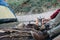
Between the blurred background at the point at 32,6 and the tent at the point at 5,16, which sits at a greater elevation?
the tent at the point at 5,16

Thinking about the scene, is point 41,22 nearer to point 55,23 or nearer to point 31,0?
point 55,23

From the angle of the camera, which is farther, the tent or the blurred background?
the blurred background

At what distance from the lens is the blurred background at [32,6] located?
12.2 m

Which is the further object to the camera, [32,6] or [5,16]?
[32,6]

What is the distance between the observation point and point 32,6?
1285 centimetres

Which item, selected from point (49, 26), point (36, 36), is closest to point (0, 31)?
point (36, 36)

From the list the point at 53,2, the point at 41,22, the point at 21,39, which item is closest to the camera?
the point at 21,39

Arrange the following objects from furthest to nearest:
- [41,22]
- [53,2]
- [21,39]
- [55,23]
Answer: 1. [53,2]
2. [41,22]
3. [55,23]
4. [21,39]

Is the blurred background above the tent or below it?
below

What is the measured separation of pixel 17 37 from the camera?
257cm

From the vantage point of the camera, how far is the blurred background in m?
12.2

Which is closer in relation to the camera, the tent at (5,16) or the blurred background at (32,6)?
the tent at (5,16)

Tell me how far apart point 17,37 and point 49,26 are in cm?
50

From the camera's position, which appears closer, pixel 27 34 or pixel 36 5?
pixel 27 34
